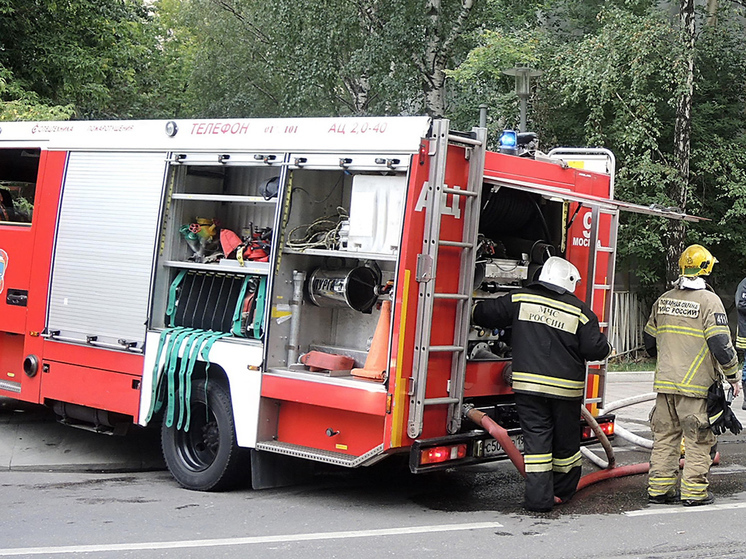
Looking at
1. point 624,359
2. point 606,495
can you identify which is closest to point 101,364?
point 606,495

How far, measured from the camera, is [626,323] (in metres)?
16.3

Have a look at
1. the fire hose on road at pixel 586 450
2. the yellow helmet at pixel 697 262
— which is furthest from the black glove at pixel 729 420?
the yellow helmet at pixel 697 262

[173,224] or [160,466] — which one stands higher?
[173,224]

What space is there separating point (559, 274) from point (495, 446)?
1.17 m

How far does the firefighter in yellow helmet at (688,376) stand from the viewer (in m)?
6.52

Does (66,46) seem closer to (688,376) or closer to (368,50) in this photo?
(368,50)

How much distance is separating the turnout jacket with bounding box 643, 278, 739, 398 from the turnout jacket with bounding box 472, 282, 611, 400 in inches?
25.9

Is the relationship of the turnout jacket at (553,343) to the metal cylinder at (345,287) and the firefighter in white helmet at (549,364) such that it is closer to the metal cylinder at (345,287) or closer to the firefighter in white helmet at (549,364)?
the firefighter in white helmet at (549,364)

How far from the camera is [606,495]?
6.82 metres

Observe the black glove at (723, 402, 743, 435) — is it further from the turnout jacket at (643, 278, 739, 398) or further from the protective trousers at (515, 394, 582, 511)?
the protective trousers at (515, 394, 582, 511)

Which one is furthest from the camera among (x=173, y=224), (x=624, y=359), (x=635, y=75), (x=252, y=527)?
(x=624, y=359)

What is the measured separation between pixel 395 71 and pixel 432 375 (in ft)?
47.9

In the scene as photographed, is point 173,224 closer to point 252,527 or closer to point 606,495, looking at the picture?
point 252,527

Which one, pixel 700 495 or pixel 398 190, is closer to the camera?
pixel 398 190
